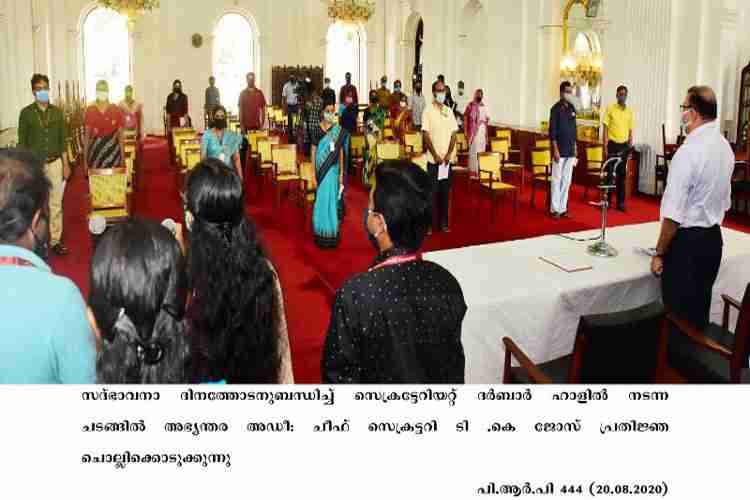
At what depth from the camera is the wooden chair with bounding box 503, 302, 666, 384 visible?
2844 millimetres

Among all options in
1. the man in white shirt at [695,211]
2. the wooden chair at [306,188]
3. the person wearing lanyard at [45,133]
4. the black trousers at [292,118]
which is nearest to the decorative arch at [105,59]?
the black trousers at [292,118]

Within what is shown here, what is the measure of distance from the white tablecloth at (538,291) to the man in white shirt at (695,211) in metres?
0.17

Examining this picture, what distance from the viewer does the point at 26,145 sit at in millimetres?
6504

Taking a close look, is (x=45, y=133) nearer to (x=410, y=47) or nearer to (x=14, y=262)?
(x=14, y=262)

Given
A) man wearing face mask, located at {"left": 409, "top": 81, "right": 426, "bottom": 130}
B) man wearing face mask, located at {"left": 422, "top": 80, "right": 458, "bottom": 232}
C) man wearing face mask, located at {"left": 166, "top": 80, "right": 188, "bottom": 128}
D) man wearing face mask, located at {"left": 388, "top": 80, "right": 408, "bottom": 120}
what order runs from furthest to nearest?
man wearing face mask, located at {"left": 388, "top": 80, "right": 408, "bottom": 120}, man wearing face mask, located at {"left": 409, "top": 81, "right": 426, "bottom": 130}, man wearing face mask, located at {"left": 166, "top": 80, "right": 188, "bottom": 128}, man wearing face mask, located at {"left": 422, "top": 80, "right": 458, "bottom": 232}

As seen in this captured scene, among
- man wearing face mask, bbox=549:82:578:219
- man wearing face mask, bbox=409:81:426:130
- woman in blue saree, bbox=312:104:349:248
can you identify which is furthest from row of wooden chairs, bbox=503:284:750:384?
man wearing face mask, bbox=409:81:426:130

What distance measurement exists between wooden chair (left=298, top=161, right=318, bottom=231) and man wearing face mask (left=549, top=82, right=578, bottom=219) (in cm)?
280

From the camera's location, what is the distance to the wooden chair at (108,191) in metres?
7.00

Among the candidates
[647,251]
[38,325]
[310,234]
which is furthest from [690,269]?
[310,234]

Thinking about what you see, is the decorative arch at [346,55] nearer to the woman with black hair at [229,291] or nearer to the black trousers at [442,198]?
the black trousers at [442,198]

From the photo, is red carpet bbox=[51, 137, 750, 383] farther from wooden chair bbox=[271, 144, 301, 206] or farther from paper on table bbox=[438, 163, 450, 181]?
paper on table bbox=[438, 163, 450, 181]
